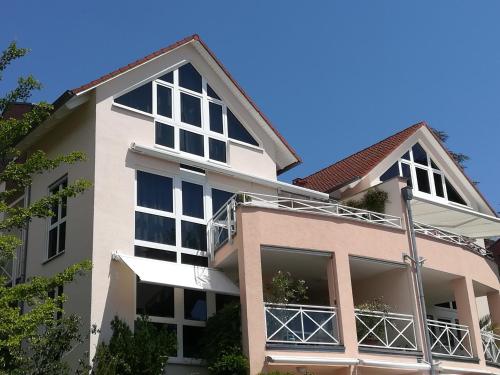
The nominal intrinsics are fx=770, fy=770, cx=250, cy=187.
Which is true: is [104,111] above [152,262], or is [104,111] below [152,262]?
above

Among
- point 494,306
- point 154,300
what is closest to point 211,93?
point 154,300

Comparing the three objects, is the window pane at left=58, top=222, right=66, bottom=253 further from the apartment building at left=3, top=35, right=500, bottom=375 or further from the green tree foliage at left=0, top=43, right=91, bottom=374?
the green tree foliage at left=0, top=43, right=91, bottom=374

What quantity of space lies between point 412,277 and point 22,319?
442 inches

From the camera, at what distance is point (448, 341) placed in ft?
71.4

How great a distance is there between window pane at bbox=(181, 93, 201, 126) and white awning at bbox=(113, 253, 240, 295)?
15.6 ft

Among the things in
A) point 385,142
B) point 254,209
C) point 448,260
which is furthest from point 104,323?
point 385,142

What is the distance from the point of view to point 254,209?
19453 mm

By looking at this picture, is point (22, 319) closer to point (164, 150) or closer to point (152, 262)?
point (152, 262)

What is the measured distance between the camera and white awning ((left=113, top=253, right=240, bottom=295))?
61.1ft

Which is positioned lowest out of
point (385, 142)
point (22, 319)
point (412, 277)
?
point (22, 319)

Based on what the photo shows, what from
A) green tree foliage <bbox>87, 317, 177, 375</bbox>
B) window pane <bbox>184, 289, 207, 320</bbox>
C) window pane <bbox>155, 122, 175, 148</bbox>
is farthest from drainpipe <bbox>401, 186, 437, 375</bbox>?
window pane <bbox>155, 122, 175, 148</bbox>

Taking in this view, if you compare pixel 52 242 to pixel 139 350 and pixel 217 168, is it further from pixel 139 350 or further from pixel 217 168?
pixel 139 350

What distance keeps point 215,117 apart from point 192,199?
306cm

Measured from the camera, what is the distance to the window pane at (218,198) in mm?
22205
